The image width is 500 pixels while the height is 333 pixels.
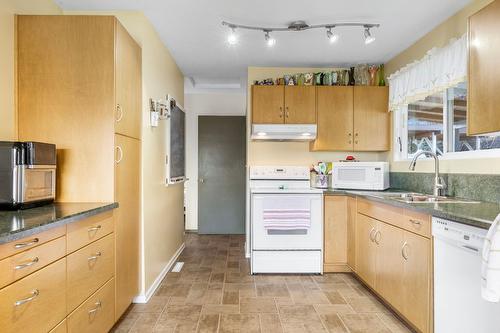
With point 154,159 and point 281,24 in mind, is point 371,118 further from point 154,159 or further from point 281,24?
point 154,159

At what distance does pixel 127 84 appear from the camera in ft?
7.30

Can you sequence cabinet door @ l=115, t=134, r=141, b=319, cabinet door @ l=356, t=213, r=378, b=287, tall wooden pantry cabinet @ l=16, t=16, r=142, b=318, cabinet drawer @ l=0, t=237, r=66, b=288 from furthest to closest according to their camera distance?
cabinet door @ l=356, t=213, r=378, b=287 → cabinet door @ l=115, t=134, r=141, b=319 → tall wooden pantry cabinet @ l=16, t=16, r=142, b=318 → cabinet drawer @ l=0, t=237, r=66, b=288

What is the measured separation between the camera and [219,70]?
4.11 metres

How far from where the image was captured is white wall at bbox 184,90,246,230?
5.24 metres

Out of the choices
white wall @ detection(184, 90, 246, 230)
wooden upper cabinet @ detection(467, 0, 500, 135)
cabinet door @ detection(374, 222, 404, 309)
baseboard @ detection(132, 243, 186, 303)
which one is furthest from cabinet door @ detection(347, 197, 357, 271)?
white wall @ detection(184, 90, 246, 230)

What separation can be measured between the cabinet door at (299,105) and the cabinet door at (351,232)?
1023mm

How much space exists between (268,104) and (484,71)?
7.12 ft

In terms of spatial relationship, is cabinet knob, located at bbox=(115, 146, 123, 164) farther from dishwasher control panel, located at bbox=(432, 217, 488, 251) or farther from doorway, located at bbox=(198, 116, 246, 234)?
doorway, located at bbox=(198, 116, 246, 234)

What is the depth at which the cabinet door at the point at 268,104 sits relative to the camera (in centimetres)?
363

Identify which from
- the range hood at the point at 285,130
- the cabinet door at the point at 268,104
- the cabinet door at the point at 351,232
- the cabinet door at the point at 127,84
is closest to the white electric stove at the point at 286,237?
the cabinet door at the point at 351,232

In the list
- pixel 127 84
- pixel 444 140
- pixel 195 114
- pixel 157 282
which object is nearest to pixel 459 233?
pixel 444 140

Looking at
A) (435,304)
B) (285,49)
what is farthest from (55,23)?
(435,304)

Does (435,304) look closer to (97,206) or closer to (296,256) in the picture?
A: (296,256)

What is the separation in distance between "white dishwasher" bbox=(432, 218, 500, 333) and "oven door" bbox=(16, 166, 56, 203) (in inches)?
85.3
